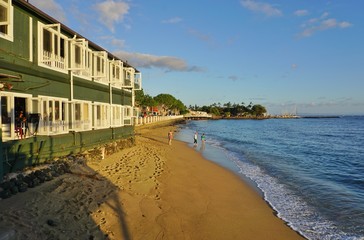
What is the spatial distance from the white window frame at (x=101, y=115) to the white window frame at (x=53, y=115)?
3956mm

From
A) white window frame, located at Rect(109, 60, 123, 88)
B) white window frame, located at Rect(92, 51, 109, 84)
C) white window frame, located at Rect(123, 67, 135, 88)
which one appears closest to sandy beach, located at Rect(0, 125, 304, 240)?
white window frame, located at Rect(92, 51, 109, 84)

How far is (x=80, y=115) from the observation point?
56.7 ft

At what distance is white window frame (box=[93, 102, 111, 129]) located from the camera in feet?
64.3

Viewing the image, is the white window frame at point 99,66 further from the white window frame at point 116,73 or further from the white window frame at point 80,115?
the white window frame at point 80,115

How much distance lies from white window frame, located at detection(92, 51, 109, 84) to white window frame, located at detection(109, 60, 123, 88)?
1527mm

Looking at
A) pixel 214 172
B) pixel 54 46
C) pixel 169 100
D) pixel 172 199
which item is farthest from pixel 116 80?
pixel 169 100

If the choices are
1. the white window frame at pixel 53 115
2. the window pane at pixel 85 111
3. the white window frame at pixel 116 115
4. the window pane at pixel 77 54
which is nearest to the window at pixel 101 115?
the white window frame at pixel 116 115

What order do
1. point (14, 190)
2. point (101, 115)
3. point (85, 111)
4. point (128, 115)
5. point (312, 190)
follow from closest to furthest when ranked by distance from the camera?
1. point (14, 190)
2. point (312, 190)
3. point (85, 111)
4. point (101, 115)
5. point (128, 115)

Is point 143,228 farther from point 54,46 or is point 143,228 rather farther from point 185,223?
point 54,46

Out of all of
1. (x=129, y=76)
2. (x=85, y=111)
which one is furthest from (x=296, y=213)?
(x=129, y=76)

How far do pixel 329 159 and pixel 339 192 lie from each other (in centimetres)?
1414

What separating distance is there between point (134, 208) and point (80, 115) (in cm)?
888

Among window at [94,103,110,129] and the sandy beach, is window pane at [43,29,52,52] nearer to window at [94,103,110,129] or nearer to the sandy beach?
the sandy beach

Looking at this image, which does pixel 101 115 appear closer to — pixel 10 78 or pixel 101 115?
pixel 101 115
